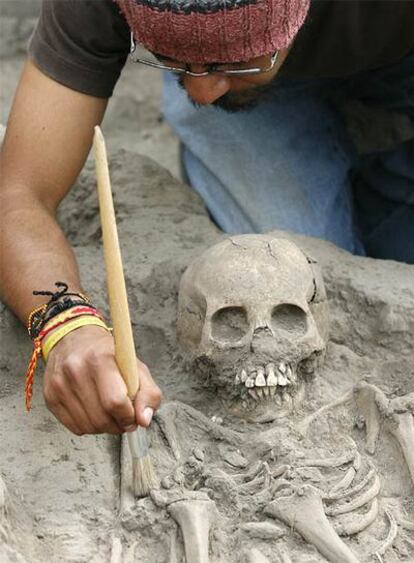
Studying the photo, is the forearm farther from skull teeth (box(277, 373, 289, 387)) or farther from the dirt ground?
skull teeth (box(277, 373, 289, 387))

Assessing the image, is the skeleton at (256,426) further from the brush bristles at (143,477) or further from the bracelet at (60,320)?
the bracelet at (60,320)

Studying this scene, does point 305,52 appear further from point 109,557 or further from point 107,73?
point 109,557

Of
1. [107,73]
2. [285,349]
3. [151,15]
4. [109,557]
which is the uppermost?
[151,15]

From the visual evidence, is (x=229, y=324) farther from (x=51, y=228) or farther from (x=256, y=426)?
(x=51, y=228)

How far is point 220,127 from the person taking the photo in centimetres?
357

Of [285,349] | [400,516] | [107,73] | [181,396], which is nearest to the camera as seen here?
[400,516]

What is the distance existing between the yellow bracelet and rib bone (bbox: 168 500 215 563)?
14.9 inches

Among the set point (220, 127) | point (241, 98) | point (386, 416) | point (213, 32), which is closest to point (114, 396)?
point (386, 416)

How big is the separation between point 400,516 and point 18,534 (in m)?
0.74

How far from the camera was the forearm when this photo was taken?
2.55 m

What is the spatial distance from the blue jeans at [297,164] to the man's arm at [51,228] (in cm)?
71

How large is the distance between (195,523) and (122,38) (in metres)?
1.30

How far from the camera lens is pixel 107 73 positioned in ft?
9.43

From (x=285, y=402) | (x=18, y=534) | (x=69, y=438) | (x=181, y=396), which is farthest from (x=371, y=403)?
(x=18, y=534)
